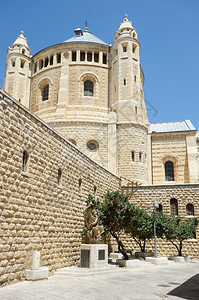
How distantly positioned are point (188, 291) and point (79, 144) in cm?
1821

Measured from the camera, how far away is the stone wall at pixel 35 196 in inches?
334

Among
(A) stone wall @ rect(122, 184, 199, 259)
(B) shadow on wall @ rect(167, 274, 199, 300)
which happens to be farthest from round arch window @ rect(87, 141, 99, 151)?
(B) shadow on wall @ rect(167, 274, 199, 300)

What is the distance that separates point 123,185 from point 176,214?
4705mm

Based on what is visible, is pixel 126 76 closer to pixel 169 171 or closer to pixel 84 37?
pixel 84 37

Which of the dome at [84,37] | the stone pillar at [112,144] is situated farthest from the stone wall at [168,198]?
the dome at [84,37]

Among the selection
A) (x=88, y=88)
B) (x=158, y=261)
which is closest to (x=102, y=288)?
(x=158, y=261)

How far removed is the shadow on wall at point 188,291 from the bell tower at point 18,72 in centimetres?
2463

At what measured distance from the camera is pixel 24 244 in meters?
9.21

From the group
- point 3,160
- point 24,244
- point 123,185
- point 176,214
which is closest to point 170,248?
point 176,214

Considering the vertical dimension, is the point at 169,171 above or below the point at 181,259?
above

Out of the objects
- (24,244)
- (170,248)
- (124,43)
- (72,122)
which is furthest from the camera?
(124,43)

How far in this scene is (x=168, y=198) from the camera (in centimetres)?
2117

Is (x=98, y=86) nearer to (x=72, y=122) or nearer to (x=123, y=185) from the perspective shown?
(x=72, y=122)

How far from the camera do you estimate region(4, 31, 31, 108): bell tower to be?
3022 cm
